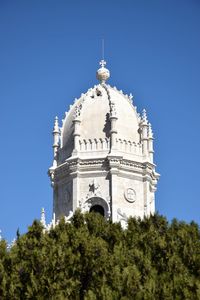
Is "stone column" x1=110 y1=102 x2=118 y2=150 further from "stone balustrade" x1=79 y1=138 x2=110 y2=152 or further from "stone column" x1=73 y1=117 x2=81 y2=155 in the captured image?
"stone column" x1=73 y1=117 x2=81 y2=155

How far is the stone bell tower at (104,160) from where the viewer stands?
197ft

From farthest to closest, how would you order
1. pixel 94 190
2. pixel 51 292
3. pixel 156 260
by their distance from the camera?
pixel 94 190, pixel 156 260, pixel 51 292

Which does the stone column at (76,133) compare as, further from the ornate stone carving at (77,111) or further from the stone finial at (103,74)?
the stone finial at (103,74)

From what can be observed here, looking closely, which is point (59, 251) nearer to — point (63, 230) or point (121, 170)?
point (63, 230)

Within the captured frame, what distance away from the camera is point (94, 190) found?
2362 inches

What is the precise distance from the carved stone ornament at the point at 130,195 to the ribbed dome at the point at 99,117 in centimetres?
448

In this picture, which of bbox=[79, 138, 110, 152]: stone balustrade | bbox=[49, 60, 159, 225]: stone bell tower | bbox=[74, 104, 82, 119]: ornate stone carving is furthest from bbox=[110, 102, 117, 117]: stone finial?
bbox=[74, 104, 82, 119]: ornate stone carving

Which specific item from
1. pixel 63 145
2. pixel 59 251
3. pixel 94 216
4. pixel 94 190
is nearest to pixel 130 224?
pixel 94 216

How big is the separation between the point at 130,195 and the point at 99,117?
7.24 meters

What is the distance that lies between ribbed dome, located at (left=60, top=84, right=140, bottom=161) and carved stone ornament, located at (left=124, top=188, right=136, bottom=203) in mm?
4483

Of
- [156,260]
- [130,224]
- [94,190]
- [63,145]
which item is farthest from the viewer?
[63,145]

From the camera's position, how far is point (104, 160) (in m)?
60.5

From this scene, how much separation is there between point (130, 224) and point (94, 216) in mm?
2004

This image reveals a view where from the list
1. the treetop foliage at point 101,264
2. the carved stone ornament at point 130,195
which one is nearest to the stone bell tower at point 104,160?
the carved stone ornament at point 130,195
